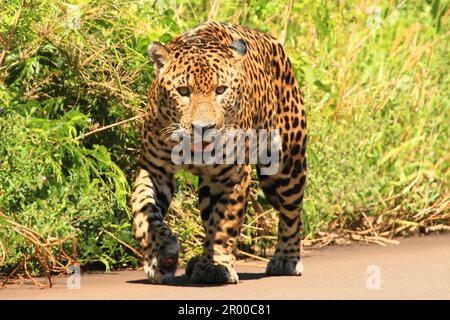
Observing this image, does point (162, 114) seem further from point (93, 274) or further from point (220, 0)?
point (220, 0)

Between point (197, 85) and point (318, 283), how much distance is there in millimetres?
1430

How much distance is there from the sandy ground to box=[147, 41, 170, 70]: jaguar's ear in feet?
Answer: 4.42

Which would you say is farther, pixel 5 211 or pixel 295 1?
pixel 295 1

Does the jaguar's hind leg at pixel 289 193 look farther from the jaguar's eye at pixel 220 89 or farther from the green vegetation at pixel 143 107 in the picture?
the jaguar's eye at pixel 220 89

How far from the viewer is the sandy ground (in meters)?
7.96

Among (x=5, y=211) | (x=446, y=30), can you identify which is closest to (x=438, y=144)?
(x=446, y=30)

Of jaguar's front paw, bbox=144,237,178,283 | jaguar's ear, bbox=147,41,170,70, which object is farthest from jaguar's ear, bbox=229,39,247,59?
jaguar's front paw, bbox=144,237,178,283

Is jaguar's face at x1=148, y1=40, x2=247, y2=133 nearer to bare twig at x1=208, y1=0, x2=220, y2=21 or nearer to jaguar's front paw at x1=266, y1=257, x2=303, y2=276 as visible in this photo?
jaguar's front paw at x1=266, y1=257, x2=303, y2=276

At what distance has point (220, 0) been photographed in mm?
11094

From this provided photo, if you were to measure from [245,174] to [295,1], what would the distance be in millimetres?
3103

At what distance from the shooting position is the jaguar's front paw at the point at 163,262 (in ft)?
27.2

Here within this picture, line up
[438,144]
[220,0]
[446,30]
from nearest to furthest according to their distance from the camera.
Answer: [220,0] < [438,144] < [446,30]

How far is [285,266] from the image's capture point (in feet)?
30.3

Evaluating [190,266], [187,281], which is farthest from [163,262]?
[190,266]
